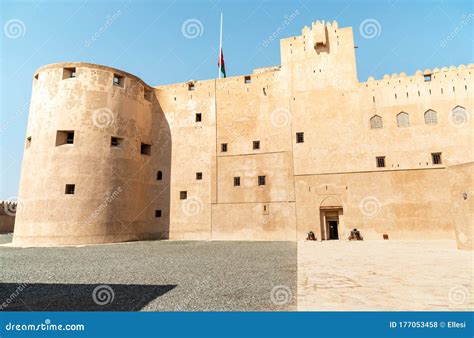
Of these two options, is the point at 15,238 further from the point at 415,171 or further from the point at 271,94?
the point at 415,171

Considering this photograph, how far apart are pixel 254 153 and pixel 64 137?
14.9m

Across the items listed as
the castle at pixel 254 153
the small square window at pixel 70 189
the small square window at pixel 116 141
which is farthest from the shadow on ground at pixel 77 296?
the small square window at pixel 116 141

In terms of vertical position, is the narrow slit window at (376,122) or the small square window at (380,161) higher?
the narrow slit window at (376,122)

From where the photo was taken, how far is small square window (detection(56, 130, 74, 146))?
2059 centimetres

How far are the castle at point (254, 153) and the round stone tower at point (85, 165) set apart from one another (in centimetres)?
9

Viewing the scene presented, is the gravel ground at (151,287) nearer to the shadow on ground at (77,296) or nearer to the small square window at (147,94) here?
the shadow on ground at (77,296)

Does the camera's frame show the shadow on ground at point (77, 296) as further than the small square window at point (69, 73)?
No

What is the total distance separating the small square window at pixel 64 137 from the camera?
2059cm

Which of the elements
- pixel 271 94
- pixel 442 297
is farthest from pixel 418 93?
pixel 442 297

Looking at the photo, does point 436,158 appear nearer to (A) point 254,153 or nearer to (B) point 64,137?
(A) point 254,153

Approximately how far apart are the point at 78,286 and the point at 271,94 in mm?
20868

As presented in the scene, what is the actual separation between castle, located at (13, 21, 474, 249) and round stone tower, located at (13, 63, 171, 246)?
0.29ft

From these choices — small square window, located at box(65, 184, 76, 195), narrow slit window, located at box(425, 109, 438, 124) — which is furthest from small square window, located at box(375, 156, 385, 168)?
small square window, located at box(65, 184, 76, 195)

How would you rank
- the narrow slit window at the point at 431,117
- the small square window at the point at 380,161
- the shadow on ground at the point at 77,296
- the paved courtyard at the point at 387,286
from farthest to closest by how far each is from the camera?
the small square window at the point at 380,161 < the narrow slit window at the point at 431,117 < the shadow on ground at the point at 77,296 < the paved courtyard at the point at 387,286
